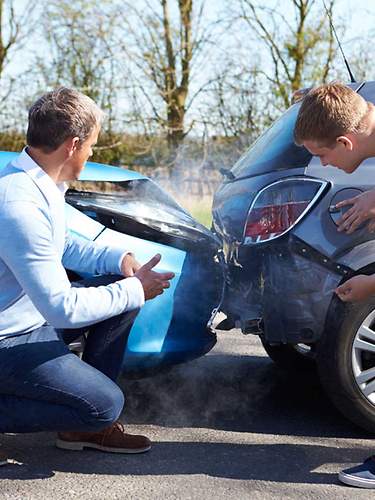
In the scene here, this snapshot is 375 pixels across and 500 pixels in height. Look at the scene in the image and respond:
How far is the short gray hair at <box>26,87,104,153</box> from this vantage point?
2.63 m

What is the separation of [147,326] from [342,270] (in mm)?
834

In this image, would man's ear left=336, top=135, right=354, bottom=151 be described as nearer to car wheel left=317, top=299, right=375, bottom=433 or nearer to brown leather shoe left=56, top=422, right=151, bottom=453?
car wheel left=317, top=299, right=375, bottom=433

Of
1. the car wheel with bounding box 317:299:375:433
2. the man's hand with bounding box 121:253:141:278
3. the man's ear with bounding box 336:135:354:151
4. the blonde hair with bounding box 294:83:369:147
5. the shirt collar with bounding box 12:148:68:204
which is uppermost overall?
the blonde hair with bounding box 294:83:369:147

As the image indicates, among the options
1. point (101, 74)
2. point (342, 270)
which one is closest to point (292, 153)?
point (342, 270)

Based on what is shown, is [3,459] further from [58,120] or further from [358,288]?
[358,288]

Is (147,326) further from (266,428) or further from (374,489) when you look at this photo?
(374,489)

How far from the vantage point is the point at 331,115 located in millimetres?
2576

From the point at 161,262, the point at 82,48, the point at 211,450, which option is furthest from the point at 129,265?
the point at 82,48

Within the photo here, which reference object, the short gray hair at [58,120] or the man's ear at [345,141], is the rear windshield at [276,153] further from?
the short gray hair at [58,120]

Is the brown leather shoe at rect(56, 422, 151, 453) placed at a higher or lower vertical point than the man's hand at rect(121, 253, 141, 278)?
lower

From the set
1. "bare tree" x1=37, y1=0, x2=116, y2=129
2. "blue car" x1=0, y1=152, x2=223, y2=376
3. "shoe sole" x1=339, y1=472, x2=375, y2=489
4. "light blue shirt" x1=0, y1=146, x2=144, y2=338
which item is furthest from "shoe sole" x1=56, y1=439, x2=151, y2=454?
"bare tree" x1=37, y1=0, x2=116, y2=129

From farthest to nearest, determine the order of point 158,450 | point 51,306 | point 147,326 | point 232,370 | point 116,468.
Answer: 1. point 232,370
2. point 147,326
3. point 158,450
4. point 116,468
5. point 51,306

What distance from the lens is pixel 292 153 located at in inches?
133

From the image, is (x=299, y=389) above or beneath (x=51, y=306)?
beneath
